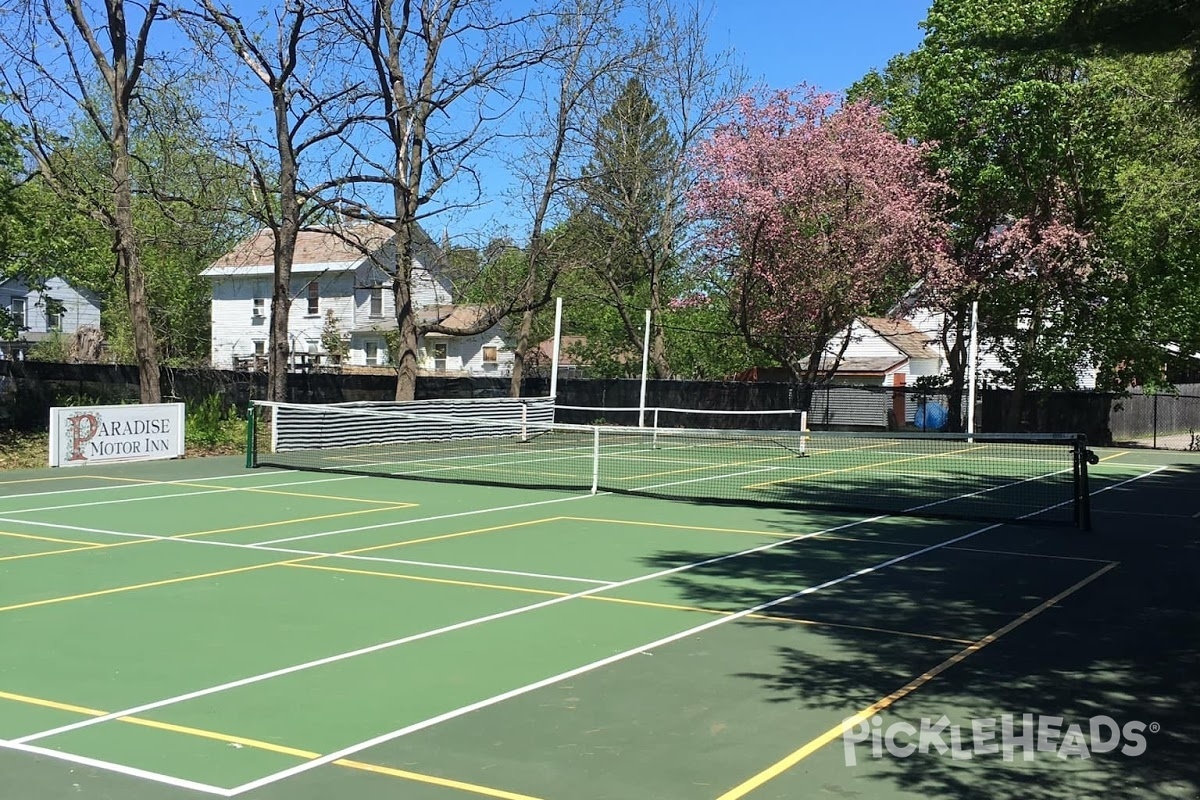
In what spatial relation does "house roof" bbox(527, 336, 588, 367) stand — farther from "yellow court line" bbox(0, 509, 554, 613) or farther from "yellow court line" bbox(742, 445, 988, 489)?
"yellow court line" bbox(0, 509, 554, 613)

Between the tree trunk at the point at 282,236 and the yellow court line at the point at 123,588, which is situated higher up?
the tree trunk at the point at 282,236

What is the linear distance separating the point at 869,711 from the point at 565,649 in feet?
8.64

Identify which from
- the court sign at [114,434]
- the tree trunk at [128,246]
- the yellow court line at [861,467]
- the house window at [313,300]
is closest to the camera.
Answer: the yellow court line at [861,467]

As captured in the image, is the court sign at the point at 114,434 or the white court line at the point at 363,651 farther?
the court sign at the point at 114,434

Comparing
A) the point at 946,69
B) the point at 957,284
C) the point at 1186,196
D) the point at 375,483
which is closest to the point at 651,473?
the point at 375,483

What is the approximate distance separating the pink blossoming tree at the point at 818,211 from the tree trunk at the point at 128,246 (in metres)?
17.6

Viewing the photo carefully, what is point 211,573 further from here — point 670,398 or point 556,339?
point 670,398

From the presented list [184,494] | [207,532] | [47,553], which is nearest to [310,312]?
[184,494]

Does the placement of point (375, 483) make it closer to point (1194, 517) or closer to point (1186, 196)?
point (1194, 517)

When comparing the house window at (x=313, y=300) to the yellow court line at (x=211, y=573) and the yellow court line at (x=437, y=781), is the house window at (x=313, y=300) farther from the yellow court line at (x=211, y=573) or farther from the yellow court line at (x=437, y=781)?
the yellow court line at (x=437, y=781)

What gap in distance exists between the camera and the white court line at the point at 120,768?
20.2 feet

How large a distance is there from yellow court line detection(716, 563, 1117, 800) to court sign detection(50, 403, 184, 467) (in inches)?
766

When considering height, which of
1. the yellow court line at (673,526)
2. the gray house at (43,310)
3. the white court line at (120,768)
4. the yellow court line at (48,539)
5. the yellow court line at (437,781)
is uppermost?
the gray house at (43,310)

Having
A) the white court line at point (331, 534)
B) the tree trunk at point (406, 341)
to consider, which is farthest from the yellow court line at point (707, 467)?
the tree trunk at point (406, 341)
